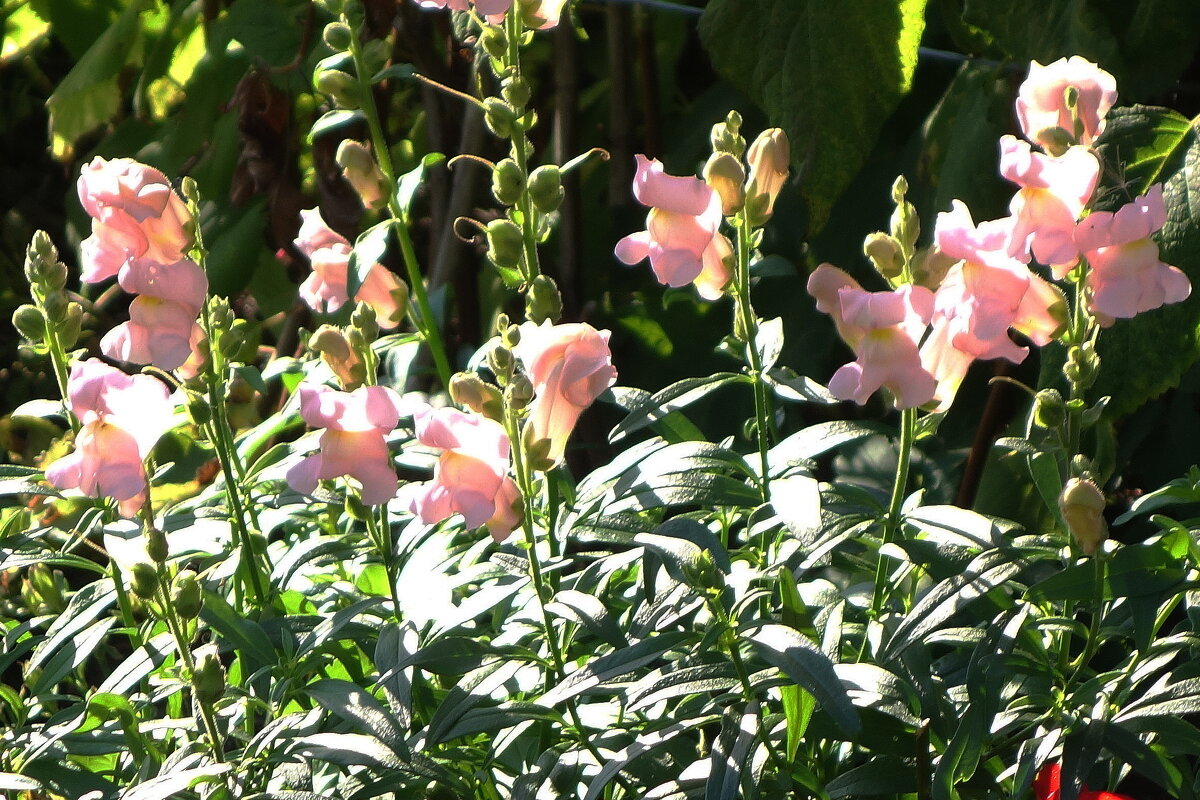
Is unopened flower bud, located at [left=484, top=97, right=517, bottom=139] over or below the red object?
over

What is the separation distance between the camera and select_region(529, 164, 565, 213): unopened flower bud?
697 millimetres

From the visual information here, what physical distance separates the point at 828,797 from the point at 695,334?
3.03ft

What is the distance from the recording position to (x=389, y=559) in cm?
78

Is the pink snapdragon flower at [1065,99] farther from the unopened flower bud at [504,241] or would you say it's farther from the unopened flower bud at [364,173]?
the unopened flower bud at [364,173]

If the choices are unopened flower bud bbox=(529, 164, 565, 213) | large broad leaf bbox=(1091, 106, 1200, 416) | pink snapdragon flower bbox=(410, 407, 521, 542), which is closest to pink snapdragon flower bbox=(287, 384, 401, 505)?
pink snapdragon flower bbox=(410, 407, 521, 542)

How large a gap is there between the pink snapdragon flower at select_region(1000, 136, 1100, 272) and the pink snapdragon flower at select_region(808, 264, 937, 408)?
0.05m

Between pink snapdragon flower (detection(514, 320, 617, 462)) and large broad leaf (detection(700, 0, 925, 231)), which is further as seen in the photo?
large broad leaf (detection(700, 0, 925, 231))

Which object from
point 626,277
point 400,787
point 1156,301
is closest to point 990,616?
point 1156,301

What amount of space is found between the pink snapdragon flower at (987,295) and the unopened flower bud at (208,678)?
0.38m

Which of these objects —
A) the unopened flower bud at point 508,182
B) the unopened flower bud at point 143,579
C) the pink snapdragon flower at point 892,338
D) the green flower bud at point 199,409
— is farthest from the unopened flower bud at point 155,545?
the pink snapdragon flower at point 892,338

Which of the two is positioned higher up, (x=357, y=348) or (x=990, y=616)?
(x=357, y=348)

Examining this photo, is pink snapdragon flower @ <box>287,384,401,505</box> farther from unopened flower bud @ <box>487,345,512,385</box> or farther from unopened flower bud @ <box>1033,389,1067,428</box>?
unopened flower bud @ <box>1033,389,1067,428</box>

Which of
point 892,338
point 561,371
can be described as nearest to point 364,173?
point 561,371

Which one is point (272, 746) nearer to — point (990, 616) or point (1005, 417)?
point (990, 616)
